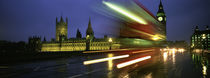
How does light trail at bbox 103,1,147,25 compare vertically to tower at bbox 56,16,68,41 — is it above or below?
below

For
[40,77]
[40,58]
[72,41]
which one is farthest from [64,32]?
[40,77]

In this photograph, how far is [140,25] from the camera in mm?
19188

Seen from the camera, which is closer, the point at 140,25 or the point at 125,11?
the point at 125,11

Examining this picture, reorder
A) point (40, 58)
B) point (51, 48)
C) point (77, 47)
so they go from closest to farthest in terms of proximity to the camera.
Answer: point (40, 58), point (77, 47), point (51, 48)

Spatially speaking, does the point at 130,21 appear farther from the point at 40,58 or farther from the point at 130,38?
the point at 40,58

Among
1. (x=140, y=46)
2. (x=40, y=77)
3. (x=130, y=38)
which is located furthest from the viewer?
(x=140, y=46)

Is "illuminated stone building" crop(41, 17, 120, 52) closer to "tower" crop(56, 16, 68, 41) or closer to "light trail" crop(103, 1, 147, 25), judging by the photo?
"tower" crop(56, 16, 68, 41)

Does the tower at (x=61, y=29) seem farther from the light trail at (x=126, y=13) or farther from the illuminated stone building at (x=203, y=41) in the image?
the light trail at (x=126, y=13)

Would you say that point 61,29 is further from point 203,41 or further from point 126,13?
point 126,13

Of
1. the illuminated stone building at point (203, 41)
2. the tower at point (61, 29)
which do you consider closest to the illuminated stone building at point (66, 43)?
the tower at point (61, 29)

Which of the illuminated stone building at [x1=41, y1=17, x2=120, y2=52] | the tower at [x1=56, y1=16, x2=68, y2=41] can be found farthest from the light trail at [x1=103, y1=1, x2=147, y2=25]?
the tower at [x1=56, y1=16, x2=68, y2=41]

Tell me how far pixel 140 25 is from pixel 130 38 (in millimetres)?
1820

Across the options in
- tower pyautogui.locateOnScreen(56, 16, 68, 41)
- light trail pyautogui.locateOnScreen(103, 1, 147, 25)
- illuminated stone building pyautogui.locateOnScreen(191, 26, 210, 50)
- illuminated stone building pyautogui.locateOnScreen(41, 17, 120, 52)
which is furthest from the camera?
tower pyautogui.locateOnScreen(56, 16, 68, 41)

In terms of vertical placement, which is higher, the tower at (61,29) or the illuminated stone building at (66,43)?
the tower at (61,29)
